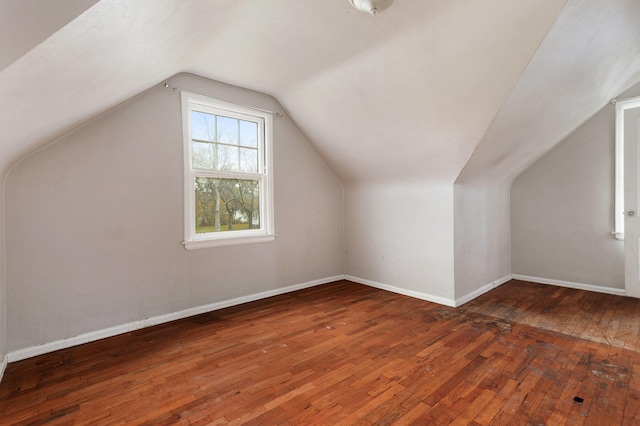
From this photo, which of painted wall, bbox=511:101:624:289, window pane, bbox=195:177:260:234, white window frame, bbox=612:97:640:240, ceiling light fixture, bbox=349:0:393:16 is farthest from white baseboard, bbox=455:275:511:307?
ceiling light fixture, bbox=349:0:393:16

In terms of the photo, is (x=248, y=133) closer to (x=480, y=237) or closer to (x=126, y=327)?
(x=126, y=327)

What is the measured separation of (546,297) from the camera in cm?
386

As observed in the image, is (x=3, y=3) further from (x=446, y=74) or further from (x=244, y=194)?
(x=244, y=194)

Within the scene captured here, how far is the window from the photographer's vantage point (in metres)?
3.34

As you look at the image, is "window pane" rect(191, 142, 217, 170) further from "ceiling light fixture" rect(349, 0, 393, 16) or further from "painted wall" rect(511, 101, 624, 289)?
"painted wall" rect(511, 101, 624, 289)

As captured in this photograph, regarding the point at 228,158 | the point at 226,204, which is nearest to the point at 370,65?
the point at 228,158

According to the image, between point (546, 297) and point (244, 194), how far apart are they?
3.95m

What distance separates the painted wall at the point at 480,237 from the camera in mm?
3668

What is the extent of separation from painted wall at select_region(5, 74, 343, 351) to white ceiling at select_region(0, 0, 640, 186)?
0.26m

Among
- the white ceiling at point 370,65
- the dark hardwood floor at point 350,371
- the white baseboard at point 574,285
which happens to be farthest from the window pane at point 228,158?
the white baseboard at point 574,285

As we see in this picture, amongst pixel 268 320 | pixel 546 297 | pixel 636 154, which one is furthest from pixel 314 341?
pixel 636 154

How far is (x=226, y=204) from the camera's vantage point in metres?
3.67

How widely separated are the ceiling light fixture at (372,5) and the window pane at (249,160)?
7.24ft

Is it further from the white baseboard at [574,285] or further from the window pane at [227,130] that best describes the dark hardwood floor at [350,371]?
the window pane at [227,130]
